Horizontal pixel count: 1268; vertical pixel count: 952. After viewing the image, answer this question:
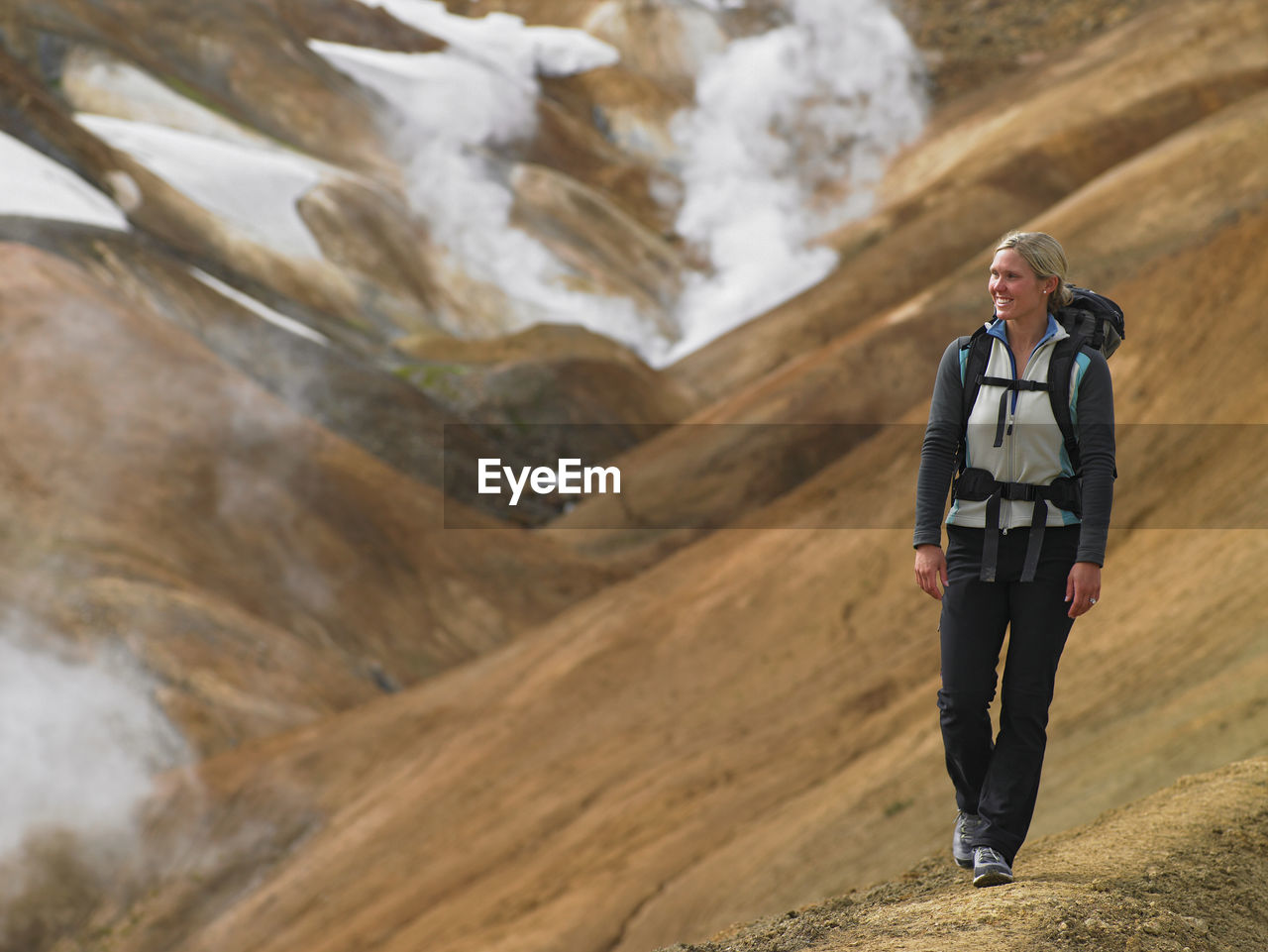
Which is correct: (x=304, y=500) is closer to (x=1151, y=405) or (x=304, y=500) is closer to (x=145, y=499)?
(x=145, y=499)

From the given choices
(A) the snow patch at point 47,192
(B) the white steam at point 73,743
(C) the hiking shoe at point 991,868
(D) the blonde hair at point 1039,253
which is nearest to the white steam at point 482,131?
(A) the snow patch at point 47,192

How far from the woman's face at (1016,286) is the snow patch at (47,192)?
22483 millimetres

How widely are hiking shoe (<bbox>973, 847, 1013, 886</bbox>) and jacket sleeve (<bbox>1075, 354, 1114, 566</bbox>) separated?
1093 mm

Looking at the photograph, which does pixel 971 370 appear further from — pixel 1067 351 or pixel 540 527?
pixel 540 527

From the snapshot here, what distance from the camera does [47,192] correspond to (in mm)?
23469

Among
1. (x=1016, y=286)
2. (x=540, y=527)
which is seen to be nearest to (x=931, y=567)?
(x=1016, y=286)

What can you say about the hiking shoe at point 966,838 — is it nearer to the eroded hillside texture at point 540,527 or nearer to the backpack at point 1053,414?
the eroded hillside texture at point 540,527

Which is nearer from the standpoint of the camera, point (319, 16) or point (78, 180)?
point (78, 180)

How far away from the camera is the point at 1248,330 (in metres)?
14.6

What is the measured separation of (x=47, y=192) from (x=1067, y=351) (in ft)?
79.0

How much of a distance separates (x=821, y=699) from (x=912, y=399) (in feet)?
41.0

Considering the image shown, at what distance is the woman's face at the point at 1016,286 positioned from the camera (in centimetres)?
403

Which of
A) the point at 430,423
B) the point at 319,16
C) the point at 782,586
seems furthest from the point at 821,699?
the point at 319,16

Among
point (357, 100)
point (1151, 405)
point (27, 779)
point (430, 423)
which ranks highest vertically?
point (357, 100)
